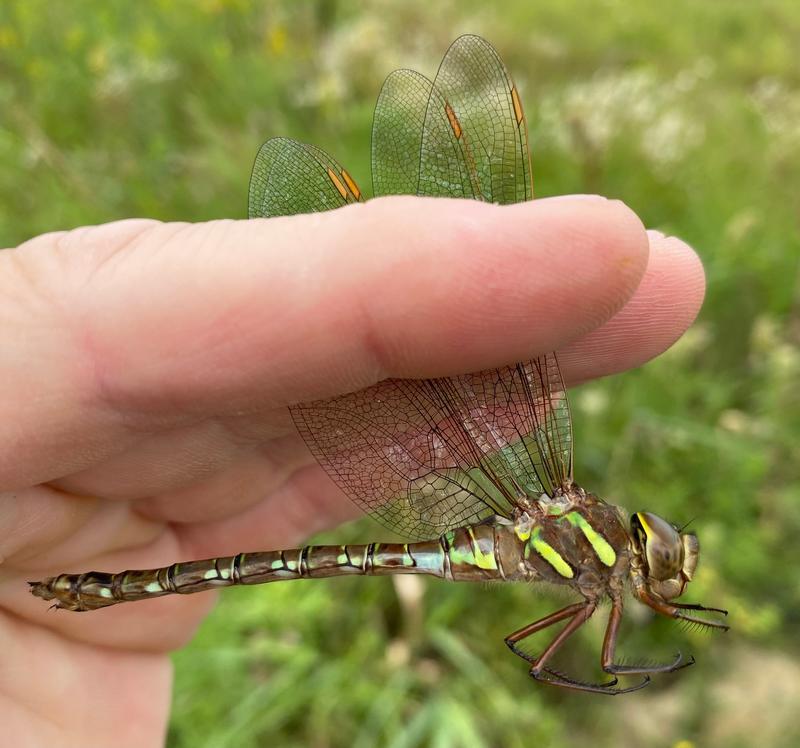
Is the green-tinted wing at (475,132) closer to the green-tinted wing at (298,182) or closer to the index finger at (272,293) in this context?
the green-tinted wing at (298,182)

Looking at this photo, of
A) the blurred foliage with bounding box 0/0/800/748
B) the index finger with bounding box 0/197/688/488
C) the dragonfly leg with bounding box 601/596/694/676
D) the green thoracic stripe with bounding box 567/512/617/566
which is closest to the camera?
the index finger with bounding box 0/197/688/488

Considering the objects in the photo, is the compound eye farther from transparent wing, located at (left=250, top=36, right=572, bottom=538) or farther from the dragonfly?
transparent wing, located at (left=250, top=36, right=572, bottom=538)

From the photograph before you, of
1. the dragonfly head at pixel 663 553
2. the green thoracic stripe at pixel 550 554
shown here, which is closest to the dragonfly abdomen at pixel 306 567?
the green thoracic stripe at pixel 550 554

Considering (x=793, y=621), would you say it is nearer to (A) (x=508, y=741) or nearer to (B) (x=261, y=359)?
(A) (x=508, y=741)

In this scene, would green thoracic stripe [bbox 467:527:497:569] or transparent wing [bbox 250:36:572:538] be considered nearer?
transparent wing [bbox 250:36:572:538]

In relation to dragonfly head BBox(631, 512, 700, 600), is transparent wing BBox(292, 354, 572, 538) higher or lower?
higher

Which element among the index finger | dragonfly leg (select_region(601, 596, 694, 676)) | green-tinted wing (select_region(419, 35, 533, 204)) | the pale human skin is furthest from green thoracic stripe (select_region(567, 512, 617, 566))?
green-tinted wing (select_region(419, 35, 533, 204))

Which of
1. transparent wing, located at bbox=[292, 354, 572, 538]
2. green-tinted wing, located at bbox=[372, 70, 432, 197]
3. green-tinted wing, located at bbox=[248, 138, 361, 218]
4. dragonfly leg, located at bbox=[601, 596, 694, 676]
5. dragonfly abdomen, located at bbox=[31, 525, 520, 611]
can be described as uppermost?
green-tinted wing, located at bbox=[372, 70, 432, 197]
